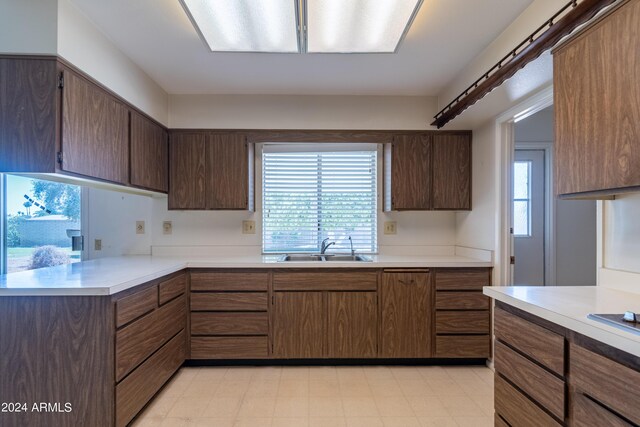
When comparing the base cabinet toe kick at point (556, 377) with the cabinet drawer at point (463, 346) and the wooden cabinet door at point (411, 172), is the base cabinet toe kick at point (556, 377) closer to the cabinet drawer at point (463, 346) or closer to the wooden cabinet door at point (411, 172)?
the cabinet drawer at point (463, 346)

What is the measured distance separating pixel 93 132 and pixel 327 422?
7.26 feet

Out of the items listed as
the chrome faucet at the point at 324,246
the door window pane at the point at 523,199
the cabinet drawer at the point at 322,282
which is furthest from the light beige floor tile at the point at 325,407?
the door window pane at the point at 523,199

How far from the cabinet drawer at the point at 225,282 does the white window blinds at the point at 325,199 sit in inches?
28.0

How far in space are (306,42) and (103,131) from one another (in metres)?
1.38

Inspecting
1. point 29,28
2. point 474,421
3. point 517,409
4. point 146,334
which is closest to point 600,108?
point 517,409

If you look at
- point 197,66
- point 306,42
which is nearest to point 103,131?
point 197,66

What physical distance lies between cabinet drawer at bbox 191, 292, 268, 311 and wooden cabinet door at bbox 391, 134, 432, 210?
4.83 feet

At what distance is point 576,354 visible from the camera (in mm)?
1069

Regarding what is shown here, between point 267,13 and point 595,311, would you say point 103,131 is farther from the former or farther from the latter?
point 595,311

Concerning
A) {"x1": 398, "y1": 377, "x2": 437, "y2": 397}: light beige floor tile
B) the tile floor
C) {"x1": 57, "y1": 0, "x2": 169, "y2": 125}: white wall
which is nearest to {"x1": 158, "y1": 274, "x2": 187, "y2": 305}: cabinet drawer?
the tile floor

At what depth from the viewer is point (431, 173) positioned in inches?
112

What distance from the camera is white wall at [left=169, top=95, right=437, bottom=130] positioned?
2.83 m

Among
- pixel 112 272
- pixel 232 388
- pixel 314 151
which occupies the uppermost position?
pixel 314 151

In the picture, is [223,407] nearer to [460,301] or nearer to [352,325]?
[352,325]
